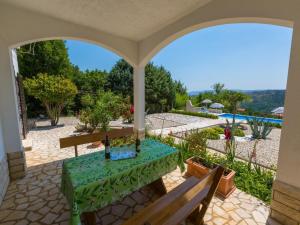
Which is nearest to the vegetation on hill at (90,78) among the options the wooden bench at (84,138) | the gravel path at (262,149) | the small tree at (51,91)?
the small tree at (51,91)

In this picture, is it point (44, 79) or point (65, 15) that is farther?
point (44, 79)

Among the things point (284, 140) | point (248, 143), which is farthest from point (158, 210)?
point (248, 143)

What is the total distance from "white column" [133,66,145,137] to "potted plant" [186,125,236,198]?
1659mm

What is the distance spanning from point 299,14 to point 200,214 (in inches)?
98.5

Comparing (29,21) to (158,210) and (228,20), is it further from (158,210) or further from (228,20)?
(158,210)

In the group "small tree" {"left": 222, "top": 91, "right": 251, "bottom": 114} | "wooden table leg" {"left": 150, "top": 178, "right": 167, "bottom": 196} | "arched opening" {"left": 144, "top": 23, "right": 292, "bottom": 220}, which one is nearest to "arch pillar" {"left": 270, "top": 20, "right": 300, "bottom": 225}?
"arched opening" {"left": 144, "top": 23, "right": 292, "bottom": 220}

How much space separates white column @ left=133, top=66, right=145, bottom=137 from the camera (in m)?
4.62

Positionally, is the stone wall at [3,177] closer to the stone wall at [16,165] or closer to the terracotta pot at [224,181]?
the stone wall at [16,165]

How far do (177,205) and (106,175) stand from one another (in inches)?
33.0

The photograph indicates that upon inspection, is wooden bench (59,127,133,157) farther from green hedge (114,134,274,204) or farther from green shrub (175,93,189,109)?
green shrub (175,93,189,109)

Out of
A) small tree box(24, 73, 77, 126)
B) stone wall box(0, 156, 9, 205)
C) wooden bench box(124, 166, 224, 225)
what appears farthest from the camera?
small tree box(24, 73, 77, 126)

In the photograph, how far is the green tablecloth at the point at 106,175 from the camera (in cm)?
156

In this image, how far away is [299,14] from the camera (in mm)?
1771

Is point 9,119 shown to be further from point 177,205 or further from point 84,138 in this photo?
point 177,205
